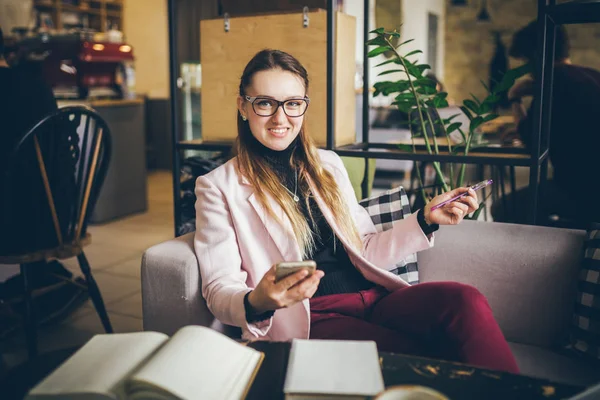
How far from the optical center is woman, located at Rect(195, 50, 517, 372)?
126cm

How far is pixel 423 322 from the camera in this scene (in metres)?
1.29

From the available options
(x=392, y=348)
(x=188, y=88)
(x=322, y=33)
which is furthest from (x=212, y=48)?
(x=188, y=88)

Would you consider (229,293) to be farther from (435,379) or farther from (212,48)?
(212,48)

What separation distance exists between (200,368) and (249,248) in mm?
580

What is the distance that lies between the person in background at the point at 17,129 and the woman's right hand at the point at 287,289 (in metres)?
1.20

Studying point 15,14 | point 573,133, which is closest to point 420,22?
point 15,14

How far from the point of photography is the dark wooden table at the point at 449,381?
0.86 m

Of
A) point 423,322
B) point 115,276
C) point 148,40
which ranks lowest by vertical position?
point 115,276

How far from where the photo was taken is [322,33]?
195cm

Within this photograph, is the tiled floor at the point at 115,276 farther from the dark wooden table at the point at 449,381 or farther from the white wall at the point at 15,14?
the white wall at the point at 15,14

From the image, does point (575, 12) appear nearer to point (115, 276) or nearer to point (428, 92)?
point (428, 92)

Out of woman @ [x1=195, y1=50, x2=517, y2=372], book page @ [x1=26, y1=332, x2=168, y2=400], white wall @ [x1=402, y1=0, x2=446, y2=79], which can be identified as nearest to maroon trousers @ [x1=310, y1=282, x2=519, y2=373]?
woman @ [x1=195, y1=50, x2=517, y2=372]

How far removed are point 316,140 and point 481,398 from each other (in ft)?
4.33

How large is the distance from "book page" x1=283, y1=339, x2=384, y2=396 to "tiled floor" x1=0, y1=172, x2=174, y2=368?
152 cm
